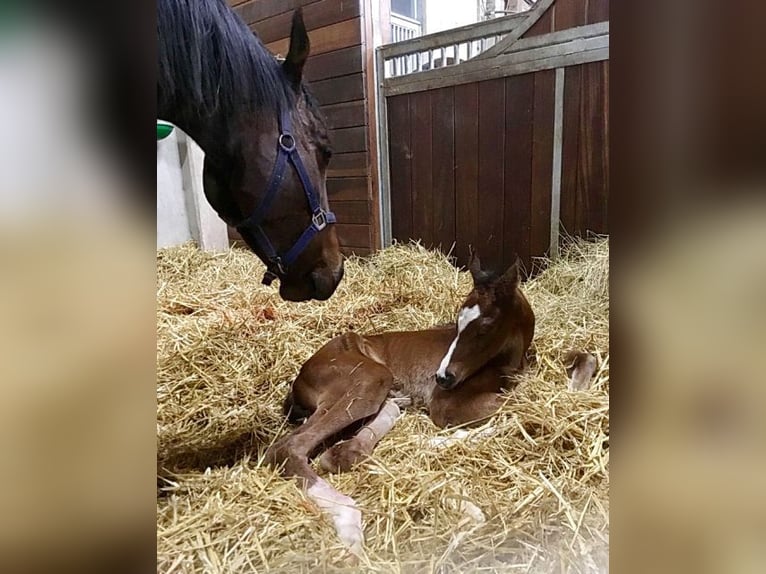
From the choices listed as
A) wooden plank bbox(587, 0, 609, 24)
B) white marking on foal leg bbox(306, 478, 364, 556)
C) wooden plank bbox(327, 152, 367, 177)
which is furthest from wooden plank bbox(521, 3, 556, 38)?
white marking on foal leg bbox(306, 478, 364, 556)

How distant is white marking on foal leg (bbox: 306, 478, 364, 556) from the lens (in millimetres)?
816

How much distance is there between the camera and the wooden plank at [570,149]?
182 cm

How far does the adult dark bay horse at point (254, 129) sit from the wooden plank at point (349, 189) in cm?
72

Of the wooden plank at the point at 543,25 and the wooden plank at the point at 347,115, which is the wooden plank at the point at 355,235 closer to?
the wooden plank at the point at 347,115

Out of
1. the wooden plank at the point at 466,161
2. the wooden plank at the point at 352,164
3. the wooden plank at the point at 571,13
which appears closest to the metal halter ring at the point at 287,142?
the wooden plank at the point at 352,164

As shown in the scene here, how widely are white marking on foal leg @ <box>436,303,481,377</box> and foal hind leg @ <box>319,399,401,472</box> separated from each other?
0.65 feet

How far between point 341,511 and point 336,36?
1.48 meters
